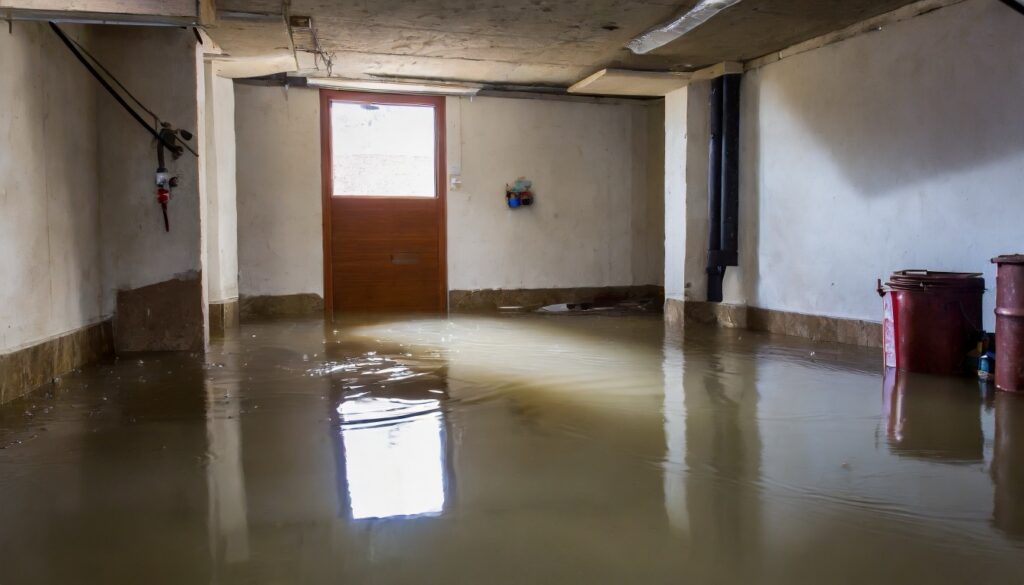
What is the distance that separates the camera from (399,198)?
8.77m

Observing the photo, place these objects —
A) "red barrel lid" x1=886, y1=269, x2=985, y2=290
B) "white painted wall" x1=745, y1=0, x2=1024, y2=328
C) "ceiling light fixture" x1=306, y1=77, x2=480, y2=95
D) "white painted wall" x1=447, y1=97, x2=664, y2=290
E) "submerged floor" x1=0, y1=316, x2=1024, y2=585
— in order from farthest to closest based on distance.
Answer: "white painted wall" x1=447, y1=97, x2=664, y2=290
"ceiling light fixture" x1=306, y1=77, x2=480, y2=95
"white painted wall" x1=745, y1=0, x2=1024, y2=328
"red barrel lid" x1=886, y1=269, x2=985, y2=290
"submerged floor" x1=0, y1=316, x2=1024, y2=585

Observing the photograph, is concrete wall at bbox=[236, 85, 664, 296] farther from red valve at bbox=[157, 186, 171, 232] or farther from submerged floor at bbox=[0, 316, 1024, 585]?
submerged floor at bbox=[0, 316, 1024, 585]

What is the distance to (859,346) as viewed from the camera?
5.68 m

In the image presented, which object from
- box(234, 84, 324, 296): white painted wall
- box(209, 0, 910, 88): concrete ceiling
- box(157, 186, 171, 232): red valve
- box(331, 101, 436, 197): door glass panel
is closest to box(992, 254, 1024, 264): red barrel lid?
box(209, 0, 910, 88): concrete ceiling

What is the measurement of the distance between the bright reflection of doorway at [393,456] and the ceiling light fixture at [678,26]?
3329 mm

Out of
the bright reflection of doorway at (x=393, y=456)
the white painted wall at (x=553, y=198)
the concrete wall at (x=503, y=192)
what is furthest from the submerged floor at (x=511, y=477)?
the white painted wall at (x=553, y=198)

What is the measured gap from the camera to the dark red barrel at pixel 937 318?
4406 millimetres

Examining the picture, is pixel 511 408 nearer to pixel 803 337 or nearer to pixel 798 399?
pixel 798 399

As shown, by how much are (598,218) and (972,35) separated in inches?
203

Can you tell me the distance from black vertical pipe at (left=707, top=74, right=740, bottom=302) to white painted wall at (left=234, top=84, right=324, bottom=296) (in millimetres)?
4303

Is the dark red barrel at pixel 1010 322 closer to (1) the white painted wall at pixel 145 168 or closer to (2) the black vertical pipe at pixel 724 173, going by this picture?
(2) the black vertical pipe at pixel 724 173

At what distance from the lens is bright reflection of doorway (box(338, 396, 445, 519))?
2.24 m

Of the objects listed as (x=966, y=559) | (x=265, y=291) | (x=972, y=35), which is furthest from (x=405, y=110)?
(x=966, y=559)

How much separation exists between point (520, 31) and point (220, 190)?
3.12 metres
